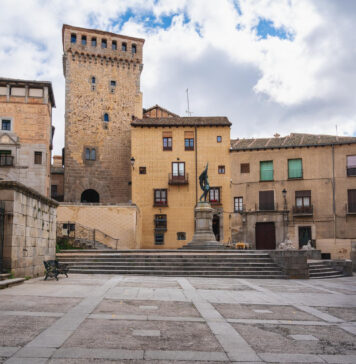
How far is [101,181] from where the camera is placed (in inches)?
1610

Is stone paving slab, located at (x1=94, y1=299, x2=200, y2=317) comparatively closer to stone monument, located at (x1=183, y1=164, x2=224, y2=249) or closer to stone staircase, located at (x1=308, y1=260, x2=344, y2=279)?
stone staircase, located at (x1=308, y1=260, x2=344, y2=279)

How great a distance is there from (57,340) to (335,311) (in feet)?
19.7

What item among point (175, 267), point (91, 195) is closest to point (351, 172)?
point (175, 267)

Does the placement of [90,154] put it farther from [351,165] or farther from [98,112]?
[351,165]

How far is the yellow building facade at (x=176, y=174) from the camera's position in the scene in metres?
35.6

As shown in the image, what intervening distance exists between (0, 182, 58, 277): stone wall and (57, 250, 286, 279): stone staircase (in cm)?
209

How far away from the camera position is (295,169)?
119 feet

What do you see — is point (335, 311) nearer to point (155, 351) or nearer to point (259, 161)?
point (155, 351)

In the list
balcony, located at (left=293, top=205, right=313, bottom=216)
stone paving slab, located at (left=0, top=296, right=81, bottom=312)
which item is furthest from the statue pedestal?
stone paving slab, located at (left=0, top=296, right=81, bottom=312)

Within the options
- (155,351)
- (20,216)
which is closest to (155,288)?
(20,216)

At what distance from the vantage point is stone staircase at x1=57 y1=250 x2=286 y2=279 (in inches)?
649

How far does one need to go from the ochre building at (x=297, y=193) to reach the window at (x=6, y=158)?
18.4 metres

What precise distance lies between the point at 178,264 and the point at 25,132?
21326mm

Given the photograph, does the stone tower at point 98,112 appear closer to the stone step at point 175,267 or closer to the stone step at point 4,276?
the stone step at point 175,267
